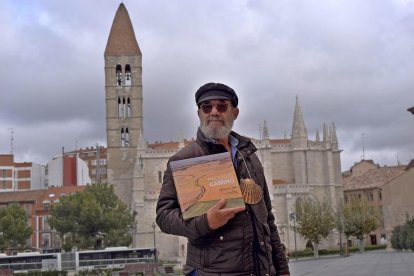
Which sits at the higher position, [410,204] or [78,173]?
[78,173]

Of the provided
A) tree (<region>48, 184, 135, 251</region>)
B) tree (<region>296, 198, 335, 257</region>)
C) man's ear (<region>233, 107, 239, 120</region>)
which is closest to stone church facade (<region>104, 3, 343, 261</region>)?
tree (<region>296, 198, 335, 257</region>)

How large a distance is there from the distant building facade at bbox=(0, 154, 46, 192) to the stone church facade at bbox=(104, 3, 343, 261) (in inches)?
1181

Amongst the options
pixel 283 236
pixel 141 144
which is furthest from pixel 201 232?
pixel 141 144

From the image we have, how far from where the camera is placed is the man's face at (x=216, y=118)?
3.70m

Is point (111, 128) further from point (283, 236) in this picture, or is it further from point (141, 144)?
point (283, 236)

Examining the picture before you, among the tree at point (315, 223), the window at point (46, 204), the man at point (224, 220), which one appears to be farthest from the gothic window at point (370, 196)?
the man at point (224, 220)

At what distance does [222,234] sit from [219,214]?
220 millimetres

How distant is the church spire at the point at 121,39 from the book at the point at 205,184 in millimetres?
73754

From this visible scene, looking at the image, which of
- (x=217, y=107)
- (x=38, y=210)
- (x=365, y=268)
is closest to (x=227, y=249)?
(x=217, y=107)

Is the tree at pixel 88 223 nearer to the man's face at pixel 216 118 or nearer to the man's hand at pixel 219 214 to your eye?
the man's face at pixel 216 118

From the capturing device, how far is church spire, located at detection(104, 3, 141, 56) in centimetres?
7619

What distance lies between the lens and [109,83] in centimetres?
7556

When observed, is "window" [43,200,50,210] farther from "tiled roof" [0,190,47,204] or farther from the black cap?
the black cap

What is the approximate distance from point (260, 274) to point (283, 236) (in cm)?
6440
